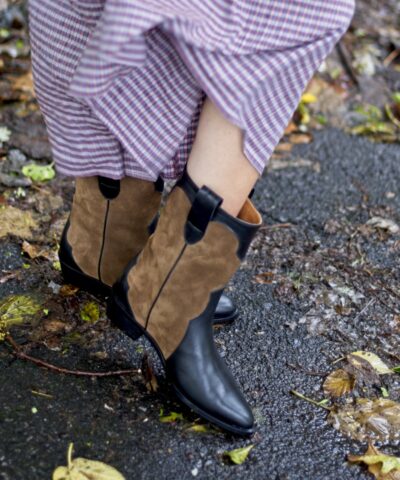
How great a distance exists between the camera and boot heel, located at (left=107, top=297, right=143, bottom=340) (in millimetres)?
1604

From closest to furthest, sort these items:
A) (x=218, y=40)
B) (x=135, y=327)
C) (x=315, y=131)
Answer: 1. (x=218, y=40)
2. (x=135, y=327)
3. (x=315, y=131)

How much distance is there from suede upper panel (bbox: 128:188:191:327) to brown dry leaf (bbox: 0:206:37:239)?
60 centimetres

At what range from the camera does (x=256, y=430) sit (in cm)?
154

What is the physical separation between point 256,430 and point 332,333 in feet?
1.42

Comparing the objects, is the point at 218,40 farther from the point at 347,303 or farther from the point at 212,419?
the point at 347,303

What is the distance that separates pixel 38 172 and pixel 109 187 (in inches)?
31.2

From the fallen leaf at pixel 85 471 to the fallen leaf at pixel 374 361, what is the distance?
0.71 meters

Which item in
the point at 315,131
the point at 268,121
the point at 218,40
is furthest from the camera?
the point at 315,131

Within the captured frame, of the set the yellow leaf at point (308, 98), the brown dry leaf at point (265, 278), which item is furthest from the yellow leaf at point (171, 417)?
the yellow leaf at point (308, 98)

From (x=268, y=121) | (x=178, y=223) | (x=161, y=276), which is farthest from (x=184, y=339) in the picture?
(x=268, y=121)

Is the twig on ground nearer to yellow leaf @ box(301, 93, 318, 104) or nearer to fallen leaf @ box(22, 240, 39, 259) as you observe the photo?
fallen leaf @ box(22, 240, 39, 259)

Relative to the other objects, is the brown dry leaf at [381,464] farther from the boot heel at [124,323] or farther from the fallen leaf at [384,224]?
the fallen leaf at [384,224]

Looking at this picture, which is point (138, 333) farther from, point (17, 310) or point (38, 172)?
point (38, 172)

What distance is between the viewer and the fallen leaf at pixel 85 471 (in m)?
1.34
